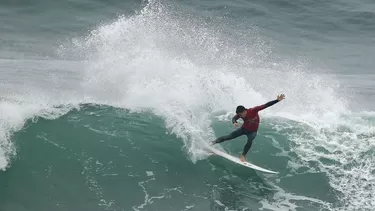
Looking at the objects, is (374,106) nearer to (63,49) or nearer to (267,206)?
(267,206)

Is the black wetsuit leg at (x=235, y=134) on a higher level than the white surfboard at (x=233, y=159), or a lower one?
higher

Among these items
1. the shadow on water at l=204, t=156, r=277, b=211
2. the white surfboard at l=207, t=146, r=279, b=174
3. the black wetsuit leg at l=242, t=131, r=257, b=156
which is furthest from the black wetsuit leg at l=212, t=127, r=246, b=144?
the shadow on water at l=204, t=156, r=277, b=211

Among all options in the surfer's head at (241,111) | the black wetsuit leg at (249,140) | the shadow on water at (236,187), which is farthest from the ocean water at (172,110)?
the surfer's head at (241,111)

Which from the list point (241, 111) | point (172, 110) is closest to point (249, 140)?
point (241, 111)

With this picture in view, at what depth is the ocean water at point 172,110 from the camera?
399 inches

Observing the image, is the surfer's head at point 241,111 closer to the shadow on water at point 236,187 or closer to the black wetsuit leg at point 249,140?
the black wetsuit leg at point 249,140

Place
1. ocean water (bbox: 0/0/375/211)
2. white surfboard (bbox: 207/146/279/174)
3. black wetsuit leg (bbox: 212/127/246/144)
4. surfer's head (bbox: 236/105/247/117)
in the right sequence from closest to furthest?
ocean water (bbox: 0/0/375/211)
surfer's head (bbox: 236/105/247/117)
white surfboard (bbox: 207/146/279/174)
black wetsuit leg (bbox: 212/127/246/144)

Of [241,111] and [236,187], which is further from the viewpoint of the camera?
[241,111]

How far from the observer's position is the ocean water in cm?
1014

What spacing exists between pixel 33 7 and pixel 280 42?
35.8 ft

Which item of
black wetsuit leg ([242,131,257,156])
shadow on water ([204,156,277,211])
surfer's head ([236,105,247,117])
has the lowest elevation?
shadow on water ([204,156,277,211])

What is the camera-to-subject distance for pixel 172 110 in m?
13.3

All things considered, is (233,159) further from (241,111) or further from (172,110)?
(172,110)

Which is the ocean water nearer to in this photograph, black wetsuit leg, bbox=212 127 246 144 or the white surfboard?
the white surfboard
